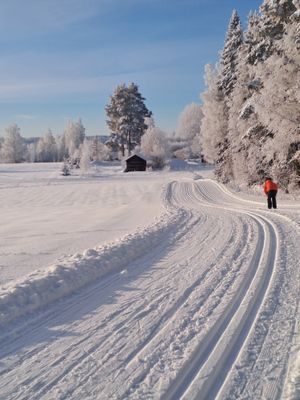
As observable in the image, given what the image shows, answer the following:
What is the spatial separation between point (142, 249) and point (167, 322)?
4.30 m

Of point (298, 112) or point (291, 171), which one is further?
point (291, 171)

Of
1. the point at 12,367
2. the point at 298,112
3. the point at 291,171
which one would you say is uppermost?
the point at 298,112

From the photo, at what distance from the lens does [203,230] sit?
11.7 metres

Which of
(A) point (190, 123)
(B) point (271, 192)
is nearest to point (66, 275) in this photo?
(B) point (271, 192)

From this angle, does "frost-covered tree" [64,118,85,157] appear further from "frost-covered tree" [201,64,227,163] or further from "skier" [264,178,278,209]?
"skier" [264,178,278,209]

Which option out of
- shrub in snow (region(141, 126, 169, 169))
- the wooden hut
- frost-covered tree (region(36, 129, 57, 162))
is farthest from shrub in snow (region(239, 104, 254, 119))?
frost-covered tree (region(36, 129, 57, 162))

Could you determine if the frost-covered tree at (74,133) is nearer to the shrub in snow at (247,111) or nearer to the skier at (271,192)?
the shrub in snow at (247,111)

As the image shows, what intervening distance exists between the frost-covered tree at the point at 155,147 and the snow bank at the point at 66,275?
193 feet

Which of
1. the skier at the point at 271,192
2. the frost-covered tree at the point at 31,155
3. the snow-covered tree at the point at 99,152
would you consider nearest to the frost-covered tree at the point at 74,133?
the frost-covered tree at the point at 31,155

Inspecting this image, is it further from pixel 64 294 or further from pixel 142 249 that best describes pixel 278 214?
pixel 64 294

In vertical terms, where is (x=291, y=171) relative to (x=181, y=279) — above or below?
above

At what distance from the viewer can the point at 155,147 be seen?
68875 millimetres

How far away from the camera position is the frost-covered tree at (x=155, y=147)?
225 ft

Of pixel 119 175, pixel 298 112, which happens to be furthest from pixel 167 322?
pixel 119 175
